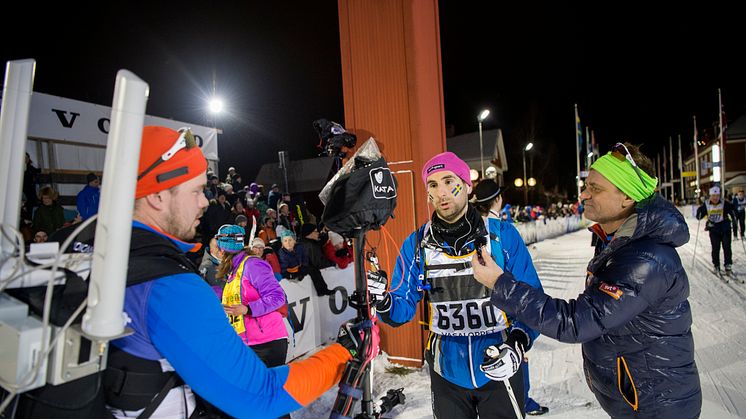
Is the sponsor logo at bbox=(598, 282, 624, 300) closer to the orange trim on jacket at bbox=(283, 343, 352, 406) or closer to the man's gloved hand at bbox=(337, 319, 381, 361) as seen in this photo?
the man's gloved hand at bbox=(337, 319, 381, 361)

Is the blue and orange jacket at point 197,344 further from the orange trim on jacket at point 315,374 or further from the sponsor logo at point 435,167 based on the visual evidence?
the sponsor logo at point 435,167

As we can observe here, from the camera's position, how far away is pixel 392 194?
194cm

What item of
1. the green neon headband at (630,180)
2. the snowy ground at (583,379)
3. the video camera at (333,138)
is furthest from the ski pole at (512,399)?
the video camera at (333,138)

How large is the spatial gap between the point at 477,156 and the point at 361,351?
3078 centimetres

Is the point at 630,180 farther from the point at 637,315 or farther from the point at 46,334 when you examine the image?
the point at 46,334

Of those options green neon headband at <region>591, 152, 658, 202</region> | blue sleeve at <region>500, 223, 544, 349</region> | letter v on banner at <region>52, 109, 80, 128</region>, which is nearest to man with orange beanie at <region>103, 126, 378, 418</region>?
blue sleeve at <region>500, 223, 544, 349</region>

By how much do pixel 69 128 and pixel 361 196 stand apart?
10.9 meters

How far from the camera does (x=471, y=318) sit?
8.57 feet

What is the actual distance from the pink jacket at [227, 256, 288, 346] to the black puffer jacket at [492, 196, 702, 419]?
2.53 metres

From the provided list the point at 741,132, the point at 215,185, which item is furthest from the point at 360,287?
the point at 741,132

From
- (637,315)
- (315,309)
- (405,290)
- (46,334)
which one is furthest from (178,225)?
(315,309)

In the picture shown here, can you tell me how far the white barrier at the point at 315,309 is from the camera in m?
5.78

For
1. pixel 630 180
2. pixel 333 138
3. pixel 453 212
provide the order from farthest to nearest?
pixel 333 138
pixel 453 212
pixel 630 180

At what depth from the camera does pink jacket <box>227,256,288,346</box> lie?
12.7 feet
